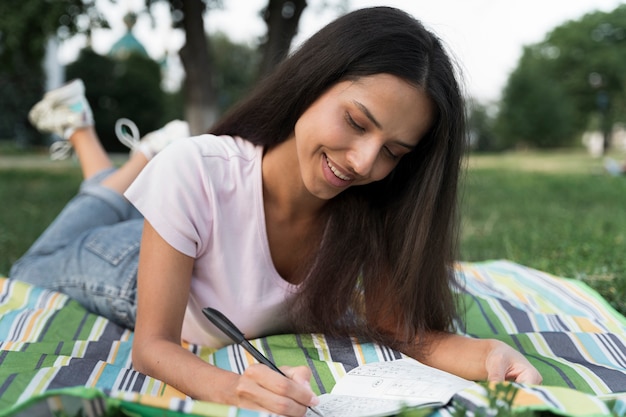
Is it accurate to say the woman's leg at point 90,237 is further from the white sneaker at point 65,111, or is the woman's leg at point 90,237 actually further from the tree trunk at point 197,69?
the tree trunk at point 197,69

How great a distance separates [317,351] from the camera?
1.96 meters

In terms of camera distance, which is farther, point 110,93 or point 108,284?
point 110,93

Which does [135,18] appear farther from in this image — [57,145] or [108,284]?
[108,284]

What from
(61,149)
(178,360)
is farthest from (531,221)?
(178,360)

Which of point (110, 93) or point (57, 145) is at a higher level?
point (57, 145)

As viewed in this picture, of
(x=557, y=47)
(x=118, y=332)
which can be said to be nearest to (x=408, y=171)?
(x=118, y=332)

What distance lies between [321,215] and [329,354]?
43 cm

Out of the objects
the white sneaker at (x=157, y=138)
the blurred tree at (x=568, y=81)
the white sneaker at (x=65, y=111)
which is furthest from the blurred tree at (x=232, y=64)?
the white sneaker at (x=157, y=138)

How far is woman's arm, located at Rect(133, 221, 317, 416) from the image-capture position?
129cm

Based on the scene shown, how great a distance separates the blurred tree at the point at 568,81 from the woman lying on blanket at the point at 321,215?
110ft

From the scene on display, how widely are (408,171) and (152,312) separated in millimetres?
832

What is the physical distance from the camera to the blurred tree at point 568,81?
3453cm

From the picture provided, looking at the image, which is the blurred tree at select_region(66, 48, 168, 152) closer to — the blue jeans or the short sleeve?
the blue jeans

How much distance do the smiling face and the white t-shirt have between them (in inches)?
9.9
